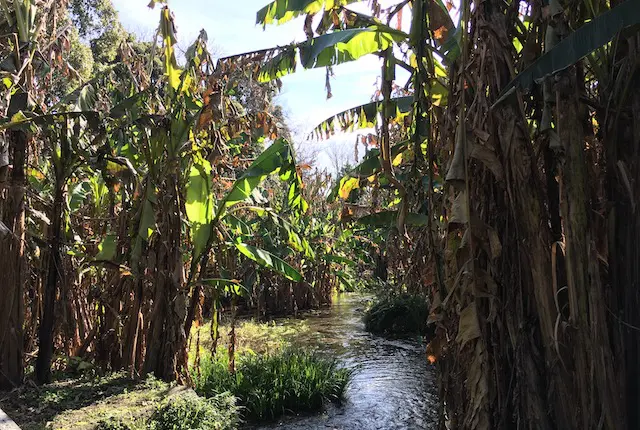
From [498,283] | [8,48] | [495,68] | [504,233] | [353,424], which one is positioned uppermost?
[8,48]

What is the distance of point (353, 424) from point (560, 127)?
4.42 meters

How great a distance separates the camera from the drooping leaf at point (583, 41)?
209 centimetres

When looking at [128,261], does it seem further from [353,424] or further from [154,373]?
[353,424]

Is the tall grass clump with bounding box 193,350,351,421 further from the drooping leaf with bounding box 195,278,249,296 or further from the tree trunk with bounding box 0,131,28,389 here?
the tree trunk with bounding box 0,131,28,389

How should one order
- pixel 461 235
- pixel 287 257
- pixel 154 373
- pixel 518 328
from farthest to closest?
pixel 287 257, pixel 154 373, pixel 461 235, pixel 518 328

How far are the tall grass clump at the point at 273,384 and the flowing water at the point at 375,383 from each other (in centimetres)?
17

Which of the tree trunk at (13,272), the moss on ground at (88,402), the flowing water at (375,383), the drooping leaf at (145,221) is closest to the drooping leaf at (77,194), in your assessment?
the tree trunk at (13,272)

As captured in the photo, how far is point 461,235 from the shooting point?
304 cm

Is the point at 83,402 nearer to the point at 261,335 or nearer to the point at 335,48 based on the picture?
the point at 335,48

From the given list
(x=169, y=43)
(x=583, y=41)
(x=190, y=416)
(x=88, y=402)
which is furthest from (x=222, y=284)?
(x=583, y=41)

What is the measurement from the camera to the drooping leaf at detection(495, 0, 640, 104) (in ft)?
6.85

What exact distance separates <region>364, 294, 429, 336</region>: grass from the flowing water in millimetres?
358

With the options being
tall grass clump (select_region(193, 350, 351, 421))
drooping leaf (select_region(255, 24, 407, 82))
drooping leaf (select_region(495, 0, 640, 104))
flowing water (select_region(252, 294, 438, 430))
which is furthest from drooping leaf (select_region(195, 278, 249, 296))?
drooping leaf (select_region(495, 0, 640, 104))

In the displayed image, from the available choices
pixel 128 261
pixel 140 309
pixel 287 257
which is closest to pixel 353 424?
pixel 140 309
